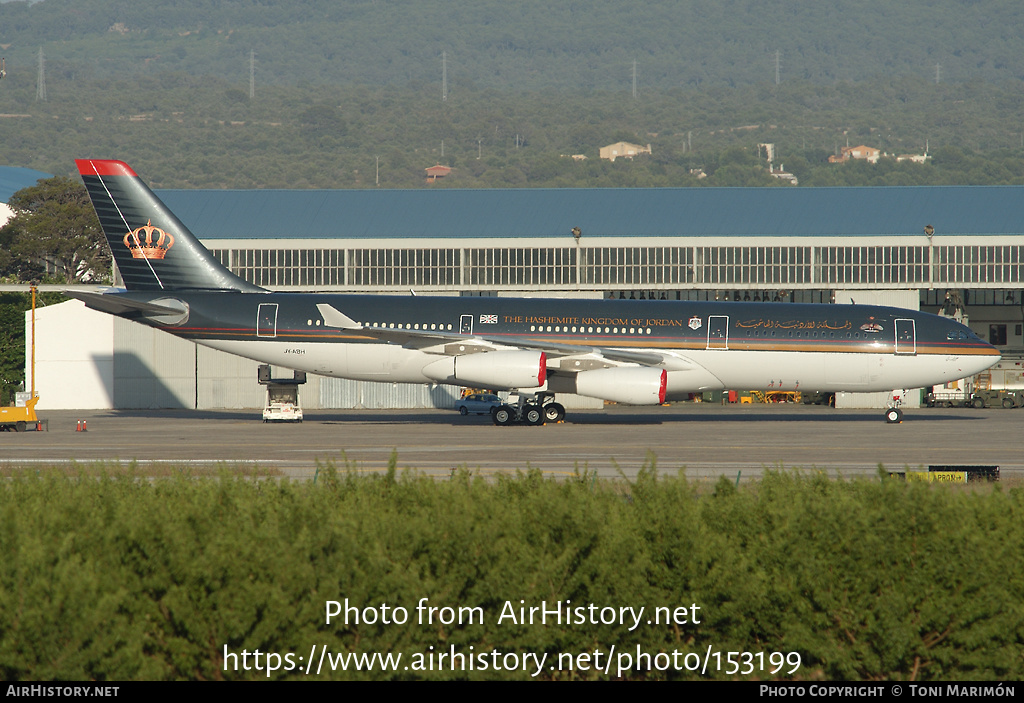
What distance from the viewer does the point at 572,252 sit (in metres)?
58.5

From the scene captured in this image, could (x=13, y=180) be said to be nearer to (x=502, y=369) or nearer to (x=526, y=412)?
(x=526, y=412)

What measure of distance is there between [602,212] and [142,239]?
28.2m

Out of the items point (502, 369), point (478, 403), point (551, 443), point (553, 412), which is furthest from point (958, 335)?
point (478, 403)

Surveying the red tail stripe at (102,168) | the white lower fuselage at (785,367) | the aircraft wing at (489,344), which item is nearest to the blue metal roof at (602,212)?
the red tail stripe at (102,168)

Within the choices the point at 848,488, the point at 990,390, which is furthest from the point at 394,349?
the point at 990,390

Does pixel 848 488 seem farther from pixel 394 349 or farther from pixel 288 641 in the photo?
pixel 394 349

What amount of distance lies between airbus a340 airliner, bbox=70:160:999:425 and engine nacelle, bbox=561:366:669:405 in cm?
6

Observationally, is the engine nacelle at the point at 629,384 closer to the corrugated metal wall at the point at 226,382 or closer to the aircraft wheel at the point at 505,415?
the aircraft wheel at the point at 505,415

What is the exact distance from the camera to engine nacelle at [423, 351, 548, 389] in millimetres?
37562

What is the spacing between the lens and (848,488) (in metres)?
12.2

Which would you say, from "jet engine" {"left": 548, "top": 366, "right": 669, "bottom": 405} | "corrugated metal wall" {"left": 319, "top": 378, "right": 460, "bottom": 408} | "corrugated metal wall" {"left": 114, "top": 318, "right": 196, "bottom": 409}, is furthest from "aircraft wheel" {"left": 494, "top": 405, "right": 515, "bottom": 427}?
"corrugated metal wall" {"left": 114, "top": 318, "right": 196, "bottom": 409}

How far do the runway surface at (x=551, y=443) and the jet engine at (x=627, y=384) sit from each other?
126 centimetres

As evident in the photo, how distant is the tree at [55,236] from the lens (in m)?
101

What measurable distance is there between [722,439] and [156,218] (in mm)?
24195
